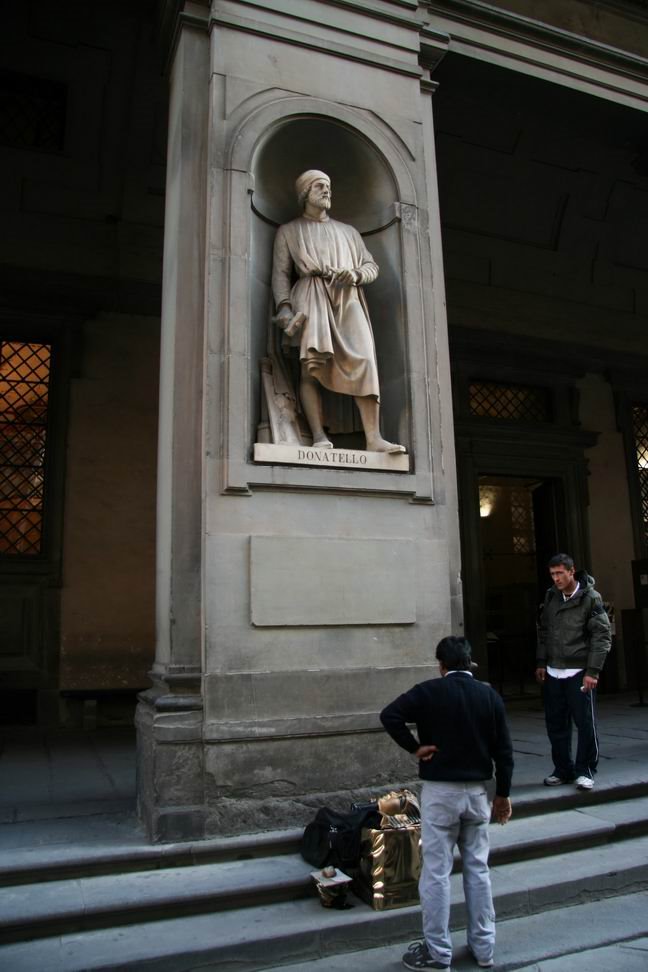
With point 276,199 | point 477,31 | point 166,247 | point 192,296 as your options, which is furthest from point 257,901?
point 477,31

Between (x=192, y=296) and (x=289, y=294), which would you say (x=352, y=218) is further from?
(x=192, y=296)

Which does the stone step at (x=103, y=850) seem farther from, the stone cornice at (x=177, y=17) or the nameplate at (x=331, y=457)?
the stone cornice at (x=177, y=17)

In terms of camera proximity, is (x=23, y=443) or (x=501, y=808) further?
(x=23, y=443)

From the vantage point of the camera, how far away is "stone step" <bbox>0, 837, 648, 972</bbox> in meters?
3.49

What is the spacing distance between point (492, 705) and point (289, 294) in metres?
3.44

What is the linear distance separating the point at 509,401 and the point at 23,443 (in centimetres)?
722

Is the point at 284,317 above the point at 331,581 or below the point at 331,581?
above

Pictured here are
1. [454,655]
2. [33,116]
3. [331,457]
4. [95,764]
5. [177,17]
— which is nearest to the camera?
[454,655]

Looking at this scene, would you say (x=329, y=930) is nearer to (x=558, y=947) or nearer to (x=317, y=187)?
(x=558, y=947)

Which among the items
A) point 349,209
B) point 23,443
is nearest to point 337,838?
point 349,209

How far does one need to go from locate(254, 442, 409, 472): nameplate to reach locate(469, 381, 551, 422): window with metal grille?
6239mm

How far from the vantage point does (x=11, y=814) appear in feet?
16.1

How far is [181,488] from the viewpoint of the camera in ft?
16.7

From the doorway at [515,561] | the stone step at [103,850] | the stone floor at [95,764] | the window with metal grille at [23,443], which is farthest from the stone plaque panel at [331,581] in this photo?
the doorway at [515,561]
